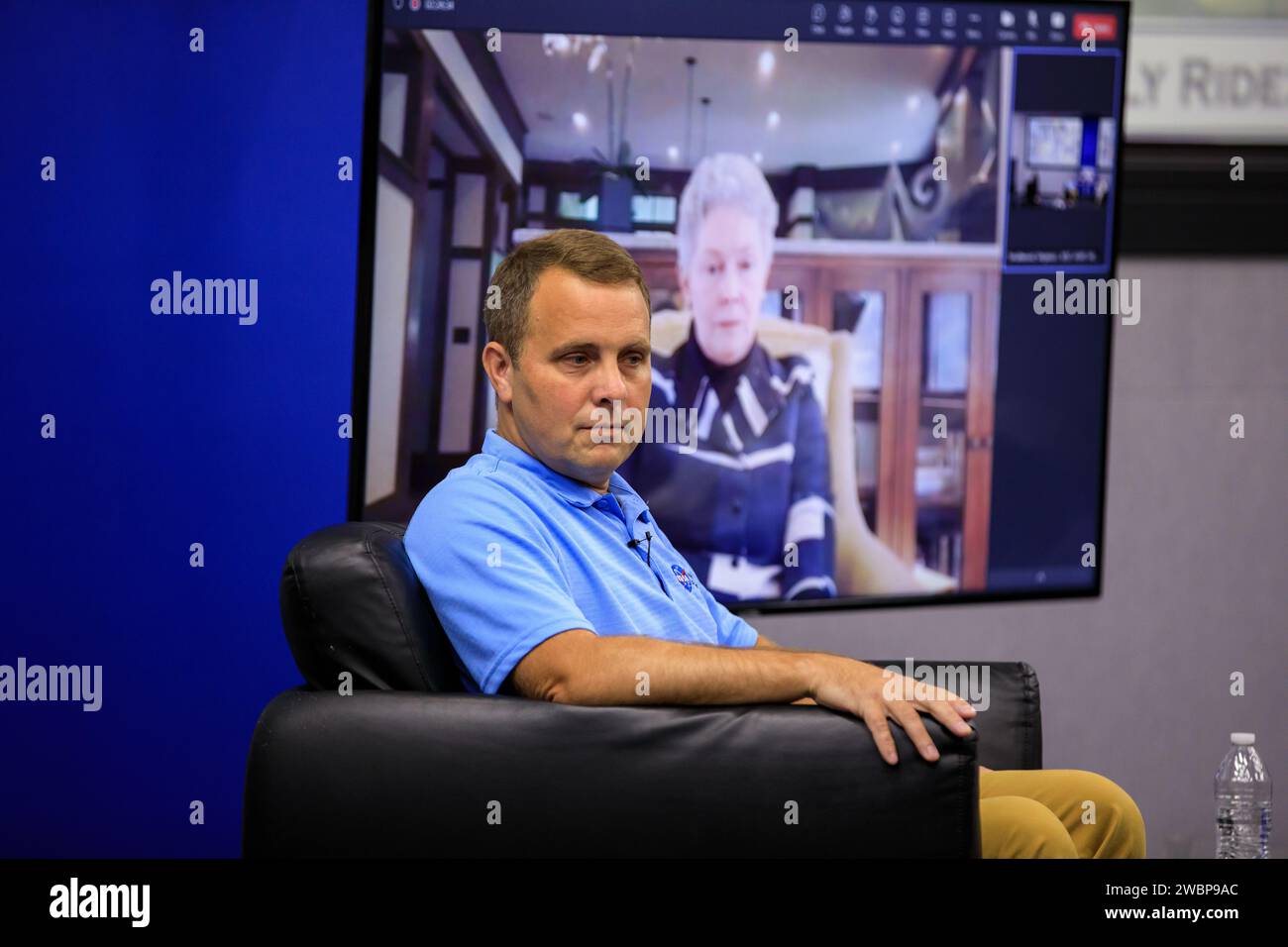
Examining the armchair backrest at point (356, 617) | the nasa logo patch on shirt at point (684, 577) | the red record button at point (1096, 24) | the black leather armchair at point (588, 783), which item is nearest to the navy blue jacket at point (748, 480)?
the nasa logo patch on shirt at point (684, 577)

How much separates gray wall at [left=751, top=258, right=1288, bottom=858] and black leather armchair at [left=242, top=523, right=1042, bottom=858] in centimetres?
226

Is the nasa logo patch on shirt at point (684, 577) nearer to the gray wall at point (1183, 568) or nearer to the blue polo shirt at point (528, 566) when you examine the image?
the blue polo shirt at point (528, 566)

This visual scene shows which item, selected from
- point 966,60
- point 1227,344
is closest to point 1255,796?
point 1227,344

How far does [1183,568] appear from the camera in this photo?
371 centimetres

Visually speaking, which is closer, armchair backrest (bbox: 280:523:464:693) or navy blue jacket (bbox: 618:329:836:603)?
armchair backrest (bbox: 280:523:464:693)

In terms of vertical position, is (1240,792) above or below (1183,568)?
below

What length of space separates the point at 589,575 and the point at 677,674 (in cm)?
27

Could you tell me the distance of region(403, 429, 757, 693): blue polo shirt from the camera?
1.61m

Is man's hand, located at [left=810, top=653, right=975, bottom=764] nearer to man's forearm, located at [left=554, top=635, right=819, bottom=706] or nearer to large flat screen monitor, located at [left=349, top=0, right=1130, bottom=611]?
man's forearm, located at [left=554, top=635, right=819, bottom=706]

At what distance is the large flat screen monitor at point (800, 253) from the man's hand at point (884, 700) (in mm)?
1539

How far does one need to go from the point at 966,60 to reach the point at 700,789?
2354 millimetres

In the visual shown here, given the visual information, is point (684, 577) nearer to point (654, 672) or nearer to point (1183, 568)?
point (654, 672)

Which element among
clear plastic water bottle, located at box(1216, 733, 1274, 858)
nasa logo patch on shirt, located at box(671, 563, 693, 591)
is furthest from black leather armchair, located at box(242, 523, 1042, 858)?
clear plastic water bottle, located at box(1216, 733, 1274, 858)

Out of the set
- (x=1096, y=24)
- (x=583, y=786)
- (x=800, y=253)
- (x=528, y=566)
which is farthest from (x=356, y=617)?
(x=1096, y=24)
